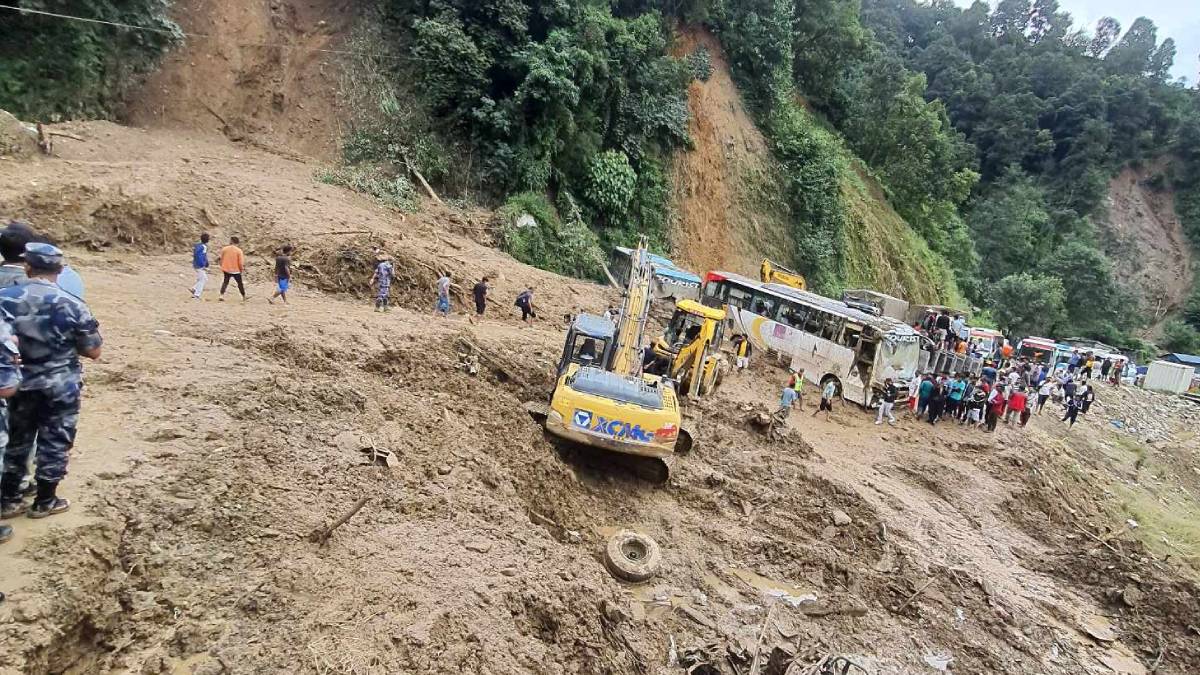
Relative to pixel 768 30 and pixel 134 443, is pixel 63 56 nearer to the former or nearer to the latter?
pixel 134 443

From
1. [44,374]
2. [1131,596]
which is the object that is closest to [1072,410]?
[1131,596]

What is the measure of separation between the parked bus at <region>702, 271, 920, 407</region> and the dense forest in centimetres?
597

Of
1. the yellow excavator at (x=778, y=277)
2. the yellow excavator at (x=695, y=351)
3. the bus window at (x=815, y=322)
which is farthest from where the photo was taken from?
the yellow excavator at (x=778, y=277)

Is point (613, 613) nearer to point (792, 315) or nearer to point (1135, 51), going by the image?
point (792, 315)

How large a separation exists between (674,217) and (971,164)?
36500 mm

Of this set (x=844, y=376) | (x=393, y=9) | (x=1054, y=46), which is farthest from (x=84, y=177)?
(x=1054, y=46)

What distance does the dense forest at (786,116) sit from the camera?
2034 centimetres

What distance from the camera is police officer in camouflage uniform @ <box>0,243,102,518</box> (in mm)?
4027

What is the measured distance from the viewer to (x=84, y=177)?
516 inches

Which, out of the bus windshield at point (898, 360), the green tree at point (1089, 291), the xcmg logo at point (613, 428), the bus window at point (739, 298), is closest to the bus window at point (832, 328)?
the bus windshield at point (898, 360)

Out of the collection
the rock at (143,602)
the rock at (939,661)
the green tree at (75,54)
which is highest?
the green tree at (75,54)

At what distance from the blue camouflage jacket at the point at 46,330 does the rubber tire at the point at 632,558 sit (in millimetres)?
4897

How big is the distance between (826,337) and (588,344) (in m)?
9.84

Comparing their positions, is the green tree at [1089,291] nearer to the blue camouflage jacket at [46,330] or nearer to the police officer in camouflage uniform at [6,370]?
the blue camouflage jacket at [46,330]
